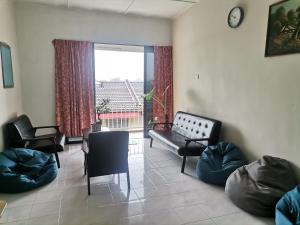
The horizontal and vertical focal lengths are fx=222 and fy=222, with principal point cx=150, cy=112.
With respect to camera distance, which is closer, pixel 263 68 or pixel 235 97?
pixel 263 68

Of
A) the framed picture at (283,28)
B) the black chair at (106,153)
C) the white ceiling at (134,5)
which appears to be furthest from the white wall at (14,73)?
the framed picture at (283,28)

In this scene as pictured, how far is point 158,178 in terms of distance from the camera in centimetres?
312

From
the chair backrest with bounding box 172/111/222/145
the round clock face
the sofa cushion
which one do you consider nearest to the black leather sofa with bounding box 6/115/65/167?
the sofa cushion

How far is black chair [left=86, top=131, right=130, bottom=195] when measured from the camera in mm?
2582

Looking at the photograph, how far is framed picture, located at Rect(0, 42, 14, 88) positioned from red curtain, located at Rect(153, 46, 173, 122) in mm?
2872

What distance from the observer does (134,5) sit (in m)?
4.26

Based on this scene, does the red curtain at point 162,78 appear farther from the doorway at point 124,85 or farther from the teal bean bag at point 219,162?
the teal bean bag at point 219,162

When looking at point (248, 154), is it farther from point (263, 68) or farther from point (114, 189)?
point (114, 189)

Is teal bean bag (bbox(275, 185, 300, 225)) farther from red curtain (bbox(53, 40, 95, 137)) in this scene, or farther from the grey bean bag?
red curtain (bbox(53, 40, 95, 137))

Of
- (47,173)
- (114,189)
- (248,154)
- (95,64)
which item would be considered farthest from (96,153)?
(95,64)

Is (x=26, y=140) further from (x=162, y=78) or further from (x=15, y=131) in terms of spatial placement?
(x=162, y=78)

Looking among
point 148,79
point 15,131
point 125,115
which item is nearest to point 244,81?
point 148,79

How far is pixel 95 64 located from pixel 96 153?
8.98 feet

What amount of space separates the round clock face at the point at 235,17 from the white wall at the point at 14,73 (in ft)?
11.2
